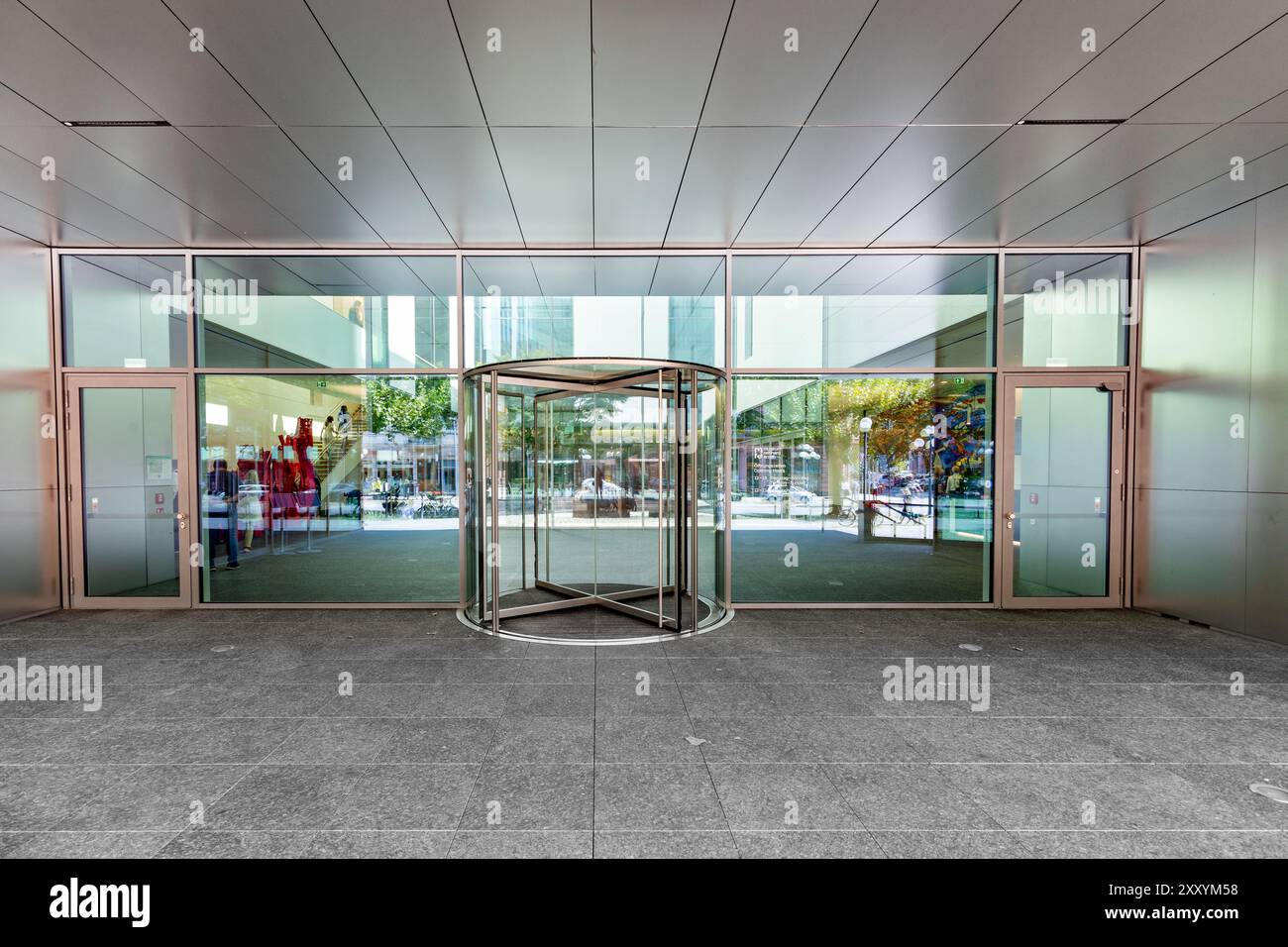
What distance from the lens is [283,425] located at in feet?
23.0

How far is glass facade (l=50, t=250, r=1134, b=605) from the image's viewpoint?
22.9 feet

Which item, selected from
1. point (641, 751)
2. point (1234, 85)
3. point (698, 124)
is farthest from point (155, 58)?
point (1234, 85)

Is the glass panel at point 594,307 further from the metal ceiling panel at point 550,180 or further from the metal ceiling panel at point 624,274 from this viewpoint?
the metal ceiling panel at point 550,180

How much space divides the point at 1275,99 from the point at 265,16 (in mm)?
6707

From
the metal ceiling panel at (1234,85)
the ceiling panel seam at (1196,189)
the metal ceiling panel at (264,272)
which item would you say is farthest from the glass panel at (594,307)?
the ceiling panel seam at (1196,189)

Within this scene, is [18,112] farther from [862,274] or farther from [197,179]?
[862,274]

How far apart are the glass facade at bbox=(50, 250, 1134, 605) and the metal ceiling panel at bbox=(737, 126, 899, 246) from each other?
0.67m

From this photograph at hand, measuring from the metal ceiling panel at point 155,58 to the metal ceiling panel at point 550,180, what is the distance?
182cm

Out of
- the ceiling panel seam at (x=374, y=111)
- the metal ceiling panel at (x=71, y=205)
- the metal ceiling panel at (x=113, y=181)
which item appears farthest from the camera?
the metal ceiling panel at (x=71, y=205)

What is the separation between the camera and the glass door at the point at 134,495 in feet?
22.7

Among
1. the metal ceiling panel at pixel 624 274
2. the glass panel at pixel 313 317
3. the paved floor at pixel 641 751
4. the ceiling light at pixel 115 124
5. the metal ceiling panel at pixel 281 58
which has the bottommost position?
the paved floor at pixel 641 751

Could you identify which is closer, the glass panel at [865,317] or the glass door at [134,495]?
the glass door at [134,495]

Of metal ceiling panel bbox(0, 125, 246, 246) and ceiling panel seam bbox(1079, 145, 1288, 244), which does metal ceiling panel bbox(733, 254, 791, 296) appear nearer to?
ceiling panel seam bbox(1079, 145, 1288, 244)
